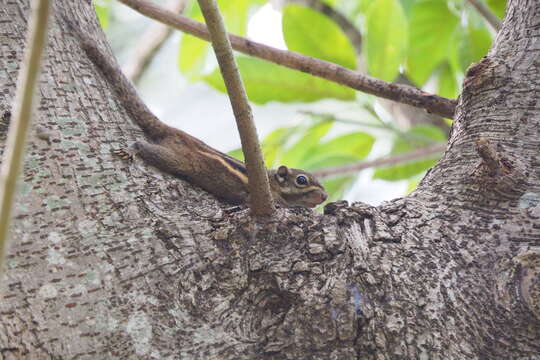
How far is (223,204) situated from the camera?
2.11 meters

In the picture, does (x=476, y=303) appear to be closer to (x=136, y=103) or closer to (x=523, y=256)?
(x=523, y=256)

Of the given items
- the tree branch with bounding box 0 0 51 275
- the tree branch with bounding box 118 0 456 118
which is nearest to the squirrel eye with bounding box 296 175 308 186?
the tree branch with bounding box 118 0 456 118

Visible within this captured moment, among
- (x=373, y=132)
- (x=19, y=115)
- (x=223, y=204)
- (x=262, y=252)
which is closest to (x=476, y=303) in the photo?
(x=262, y=252)

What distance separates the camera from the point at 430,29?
12.2 feet

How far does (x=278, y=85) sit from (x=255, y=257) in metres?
1.69

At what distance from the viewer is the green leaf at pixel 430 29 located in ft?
12.1

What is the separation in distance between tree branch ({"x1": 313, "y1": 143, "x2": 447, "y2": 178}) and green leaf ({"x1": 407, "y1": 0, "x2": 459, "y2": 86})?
0.57 m

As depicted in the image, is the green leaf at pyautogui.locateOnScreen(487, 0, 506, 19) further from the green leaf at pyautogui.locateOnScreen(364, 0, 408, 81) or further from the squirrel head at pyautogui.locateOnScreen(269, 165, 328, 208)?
the squirrel head at pyautogui.locateOnScreen(269, 165, 328, 208)

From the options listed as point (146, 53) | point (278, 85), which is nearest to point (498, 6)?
point (278, 85)

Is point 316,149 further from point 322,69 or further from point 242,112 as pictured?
point 242,112

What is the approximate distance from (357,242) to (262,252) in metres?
0.27

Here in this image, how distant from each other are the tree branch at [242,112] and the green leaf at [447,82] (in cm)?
280

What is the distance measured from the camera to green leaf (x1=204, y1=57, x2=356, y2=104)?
3.25 metres

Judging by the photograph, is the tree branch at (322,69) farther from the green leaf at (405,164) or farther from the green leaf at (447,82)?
the green leaf at (447,82)
